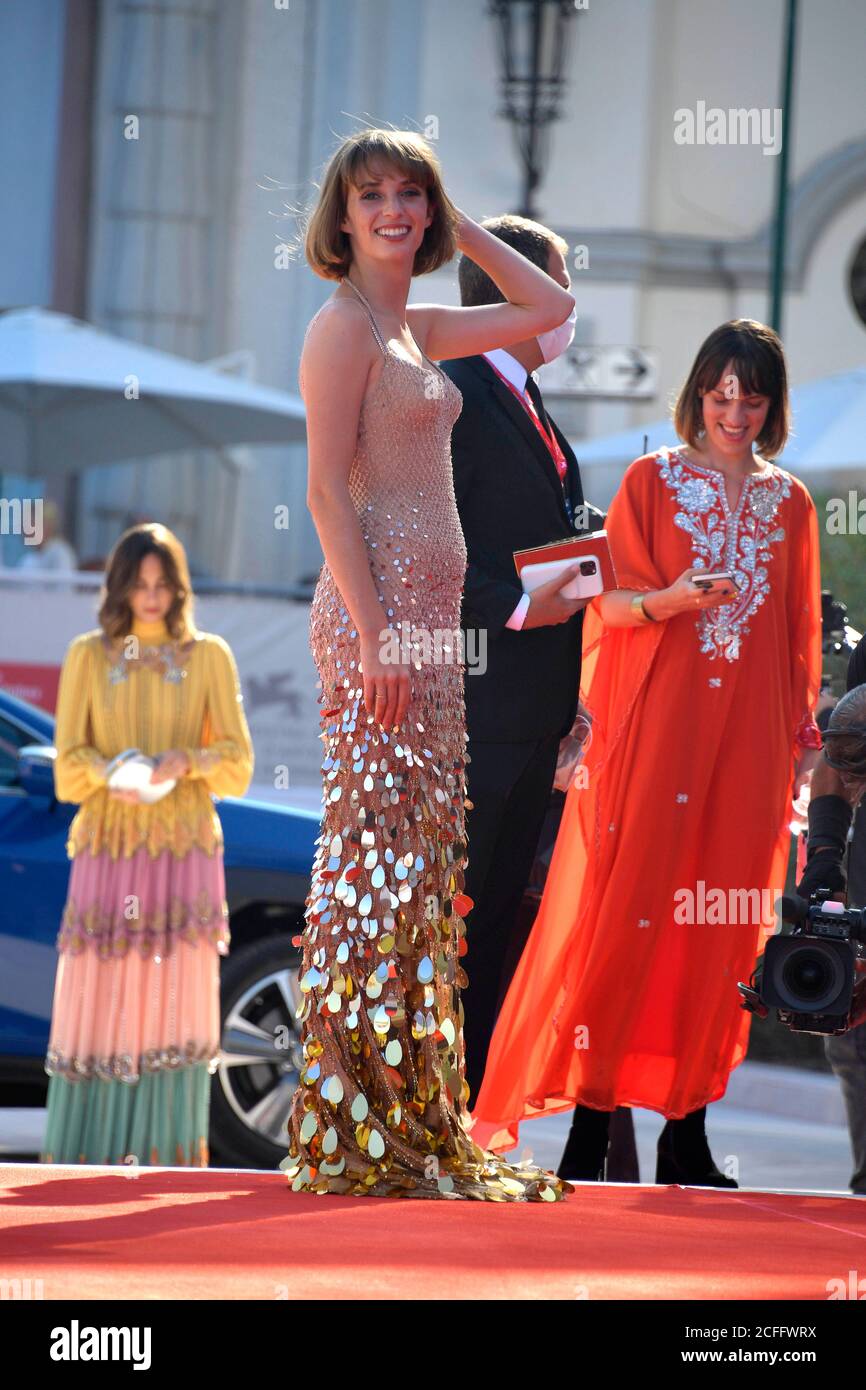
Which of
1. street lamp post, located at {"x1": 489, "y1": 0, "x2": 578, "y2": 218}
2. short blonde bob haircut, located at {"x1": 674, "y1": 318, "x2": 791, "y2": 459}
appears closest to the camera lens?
short blonde bob haircut, located at {"x1": 674, "y1": 318, "x2": 791, "y2": 459}

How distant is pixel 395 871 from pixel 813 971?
2.56ft

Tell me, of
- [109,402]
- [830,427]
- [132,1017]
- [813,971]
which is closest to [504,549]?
[813,971]

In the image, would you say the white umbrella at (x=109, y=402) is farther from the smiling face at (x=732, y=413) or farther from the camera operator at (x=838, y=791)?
the camera operator at (x=838, y=791)

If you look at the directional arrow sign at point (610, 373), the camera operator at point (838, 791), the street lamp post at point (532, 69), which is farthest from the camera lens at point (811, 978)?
the street lamp post at point (532, 69)

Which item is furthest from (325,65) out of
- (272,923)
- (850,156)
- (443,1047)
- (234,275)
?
(443,1047)

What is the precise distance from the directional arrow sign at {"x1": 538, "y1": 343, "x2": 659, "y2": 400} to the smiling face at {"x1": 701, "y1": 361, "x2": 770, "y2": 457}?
38.9 ft

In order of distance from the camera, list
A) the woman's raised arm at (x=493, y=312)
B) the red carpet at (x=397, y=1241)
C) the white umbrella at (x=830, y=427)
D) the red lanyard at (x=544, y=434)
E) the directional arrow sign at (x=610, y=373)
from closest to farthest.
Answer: the red carpet at (x=397, y=1241)
the woman's raised arm at (x=493, y=312)
the red lanyard at (x=544, y=434)
the white umbrella at (x=830, y=427)
the directional arrow sign at (x=610, y=373)

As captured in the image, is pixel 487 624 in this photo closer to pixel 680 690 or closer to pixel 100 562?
pixel 680 690

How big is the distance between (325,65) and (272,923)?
1231cm

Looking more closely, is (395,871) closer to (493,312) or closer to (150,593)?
(493,312)

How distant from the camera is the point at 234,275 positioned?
60.7 feet

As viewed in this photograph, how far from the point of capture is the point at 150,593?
6770 mm

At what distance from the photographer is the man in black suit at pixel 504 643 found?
15.7 ft

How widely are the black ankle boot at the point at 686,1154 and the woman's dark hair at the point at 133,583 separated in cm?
242
